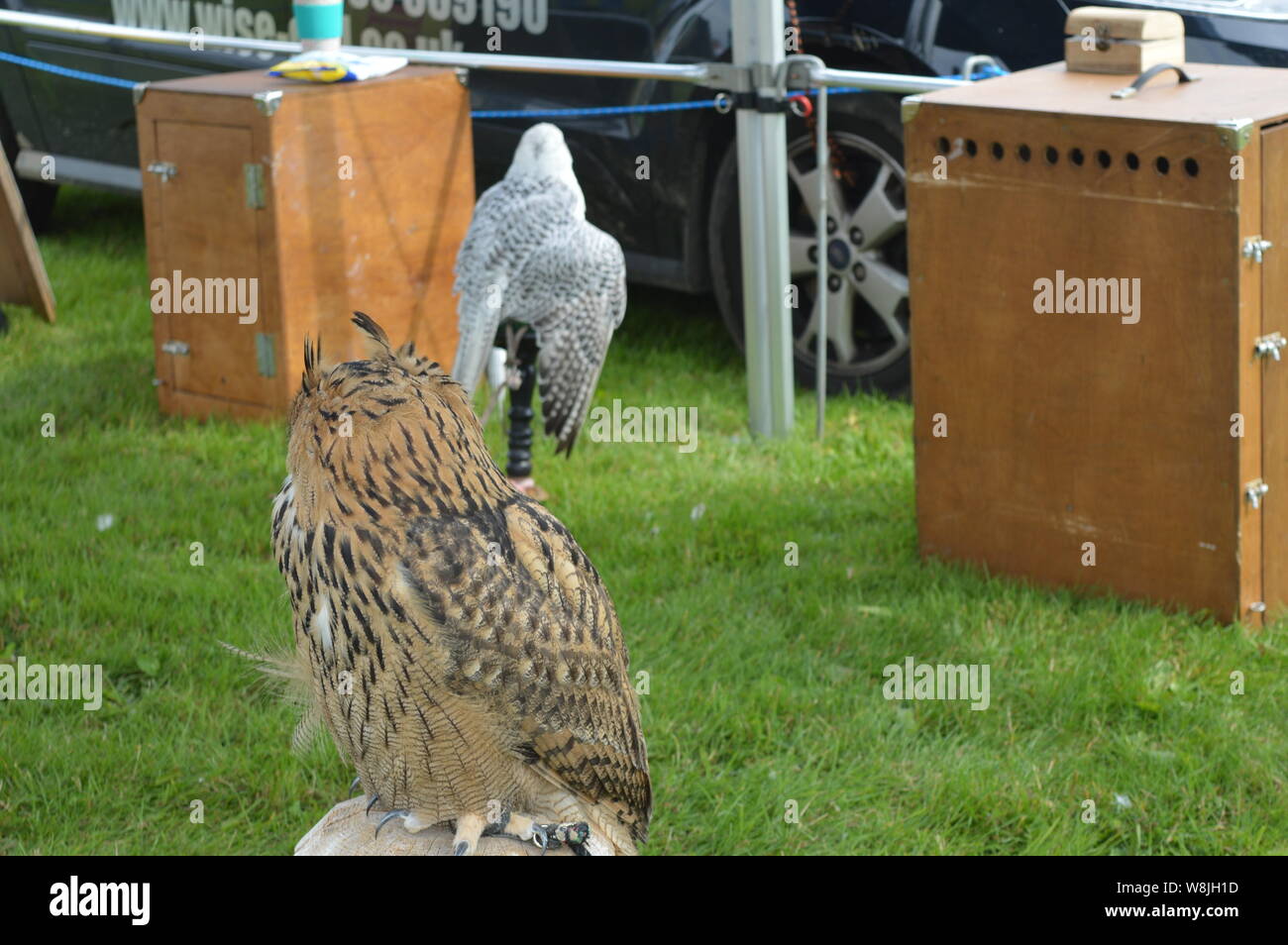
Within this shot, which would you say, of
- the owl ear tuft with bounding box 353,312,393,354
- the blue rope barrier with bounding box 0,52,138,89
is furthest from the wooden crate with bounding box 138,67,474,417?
the owl ear tuft with bounding box 353,312,393,354

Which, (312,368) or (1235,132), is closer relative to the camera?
(312,368)

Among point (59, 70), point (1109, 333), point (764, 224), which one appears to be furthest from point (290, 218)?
point (1109, 333)

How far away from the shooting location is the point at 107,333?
8359 millimetres

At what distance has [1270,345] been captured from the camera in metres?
4.85

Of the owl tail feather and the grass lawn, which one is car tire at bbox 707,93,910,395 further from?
the owl tail feather

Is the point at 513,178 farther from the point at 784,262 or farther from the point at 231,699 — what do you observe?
the point at 231,699

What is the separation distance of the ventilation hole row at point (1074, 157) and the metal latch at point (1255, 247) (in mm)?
239

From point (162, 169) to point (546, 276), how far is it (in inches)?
85.9

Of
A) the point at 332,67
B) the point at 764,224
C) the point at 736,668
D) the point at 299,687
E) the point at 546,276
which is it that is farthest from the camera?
the point at 332,67

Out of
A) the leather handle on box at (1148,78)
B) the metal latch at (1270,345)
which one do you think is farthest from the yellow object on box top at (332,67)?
the metal latch at (1270,345)

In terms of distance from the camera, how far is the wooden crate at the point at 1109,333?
4.76m

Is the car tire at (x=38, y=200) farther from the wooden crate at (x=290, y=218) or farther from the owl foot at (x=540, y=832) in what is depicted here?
the owl foot at (x=540, y=832)

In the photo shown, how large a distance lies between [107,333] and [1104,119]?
17.4ft

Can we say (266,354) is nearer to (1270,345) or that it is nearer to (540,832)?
(1270,345)
